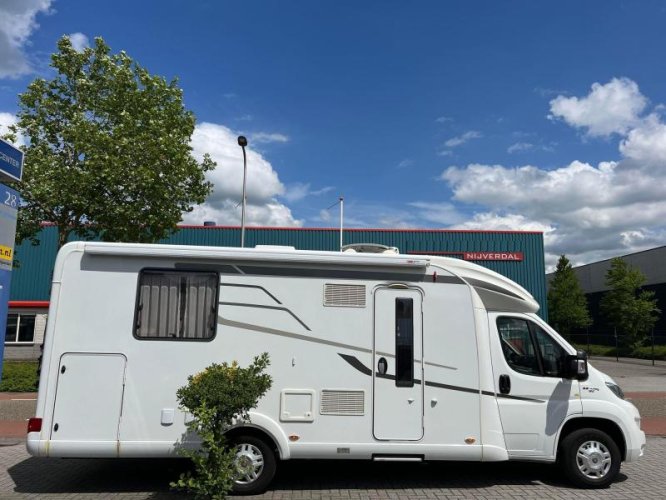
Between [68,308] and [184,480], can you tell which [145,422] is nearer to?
[184,480]

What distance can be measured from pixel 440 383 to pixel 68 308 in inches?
174

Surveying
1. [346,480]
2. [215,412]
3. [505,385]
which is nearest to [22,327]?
[346,480]

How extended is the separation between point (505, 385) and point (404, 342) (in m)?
1.34

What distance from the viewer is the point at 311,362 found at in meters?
6.11

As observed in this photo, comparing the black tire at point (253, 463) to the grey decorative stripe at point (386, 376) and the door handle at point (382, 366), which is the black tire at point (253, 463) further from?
the door handle at point (382, 366)

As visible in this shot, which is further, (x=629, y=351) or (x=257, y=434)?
(x=629, y=351)

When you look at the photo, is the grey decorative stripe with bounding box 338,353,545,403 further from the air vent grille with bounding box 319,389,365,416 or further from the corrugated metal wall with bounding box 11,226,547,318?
the corrugated metal wall with bounding box 11,226,547,318

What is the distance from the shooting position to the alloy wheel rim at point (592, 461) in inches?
247

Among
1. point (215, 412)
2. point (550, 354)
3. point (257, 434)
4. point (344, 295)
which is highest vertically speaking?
point (344, 295)

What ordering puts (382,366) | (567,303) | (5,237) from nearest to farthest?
(382,366), (5,237), (567,303)

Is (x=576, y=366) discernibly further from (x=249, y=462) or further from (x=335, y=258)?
(x=249, y=462)

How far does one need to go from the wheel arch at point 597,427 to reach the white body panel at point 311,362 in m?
0.11

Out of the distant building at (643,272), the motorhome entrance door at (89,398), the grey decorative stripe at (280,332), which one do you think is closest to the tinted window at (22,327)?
the motorhome entrance door at (89,398)

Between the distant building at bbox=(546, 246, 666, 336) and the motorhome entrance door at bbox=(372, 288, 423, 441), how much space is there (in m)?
33.8
